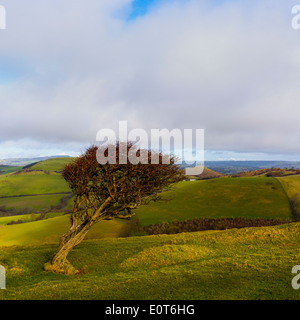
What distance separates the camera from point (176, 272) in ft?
48.4

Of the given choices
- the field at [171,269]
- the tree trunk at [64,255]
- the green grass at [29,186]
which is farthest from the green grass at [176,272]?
the green grass at [29,186]

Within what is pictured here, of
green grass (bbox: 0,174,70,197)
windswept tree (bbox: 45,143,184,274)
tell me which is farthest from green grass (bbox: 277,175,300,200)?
green grass (bbox: 0,174,70,197)

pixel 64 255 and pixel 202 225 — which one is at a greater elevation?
pixel 64 255

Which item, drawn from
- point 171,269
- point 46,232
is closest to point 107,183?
point 171,269

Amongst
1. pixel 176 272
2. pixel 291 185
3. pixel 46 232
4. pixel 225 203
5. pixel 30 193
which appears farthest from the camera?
pixel 30 193

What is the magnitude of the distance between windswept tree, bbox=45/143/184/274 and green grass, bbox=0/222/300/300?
10.9 feet

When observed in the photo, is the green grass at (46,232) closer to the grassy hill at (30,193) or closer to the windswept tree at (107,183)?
the windswept tree at (107,183)

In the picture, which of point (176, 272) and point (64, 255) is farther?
point (64, 255)

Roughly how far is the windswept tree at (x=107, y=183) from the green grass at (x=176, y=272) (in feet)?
10.9

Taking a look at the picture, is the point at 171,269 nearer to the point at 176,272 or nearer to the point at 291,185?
the point at 176,272

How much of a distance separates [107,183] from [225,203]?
6078 centimetres

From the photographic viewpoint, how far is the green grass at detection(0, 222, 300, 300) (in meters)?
11.6

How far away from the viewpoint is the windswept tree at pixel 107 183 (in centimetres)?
2025
